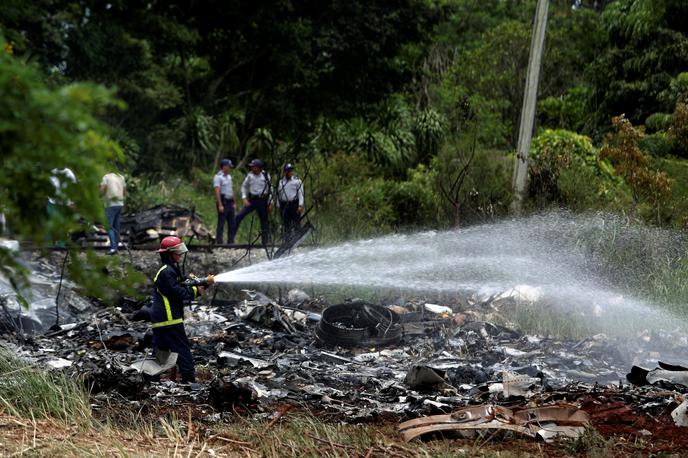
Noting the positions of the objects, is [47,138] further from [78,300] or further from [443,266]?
[443,266]

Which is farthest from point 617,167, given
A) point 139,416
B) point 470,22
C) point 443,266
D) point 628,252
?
point 470,22

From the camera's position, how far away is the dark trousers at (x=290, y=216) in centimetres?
1537

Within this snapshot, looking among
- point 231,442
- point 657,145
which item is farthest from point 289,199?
point 231,442

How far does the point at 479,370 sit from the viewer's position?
9492 millimetres

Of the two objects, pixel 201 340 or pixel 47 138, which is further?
pixel 201 340

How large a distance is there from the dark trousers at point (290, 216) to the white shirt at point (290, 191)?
0.30ft

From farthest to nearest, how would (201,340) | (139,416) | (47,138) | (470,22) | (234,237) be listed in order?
(470,22), (234,237), (201,340), (139,416), (47,138)

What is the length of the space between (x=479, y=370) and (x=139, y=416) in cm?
396

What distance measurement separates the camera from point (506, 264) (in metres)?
14.4

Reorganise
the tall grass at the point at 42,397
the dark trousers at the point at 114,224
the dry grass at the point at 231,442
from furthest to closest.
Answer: the dark trousers at the point at 114,224
the tall grass at the point at 42,397
the dry grass at the point at 231,442

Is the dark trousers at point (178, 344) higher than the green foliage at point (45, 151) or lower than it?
lower

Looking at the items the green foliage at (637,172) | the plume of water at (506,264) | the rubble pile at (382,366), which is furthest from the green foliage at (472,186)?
the rubble pile at (382,366)

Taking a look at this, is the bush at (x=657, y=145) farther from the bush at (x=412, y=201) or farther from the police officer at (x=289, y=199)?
the police officer at (x=289, y=199)

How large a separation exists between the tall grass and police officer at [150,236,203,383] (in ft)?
5.36
